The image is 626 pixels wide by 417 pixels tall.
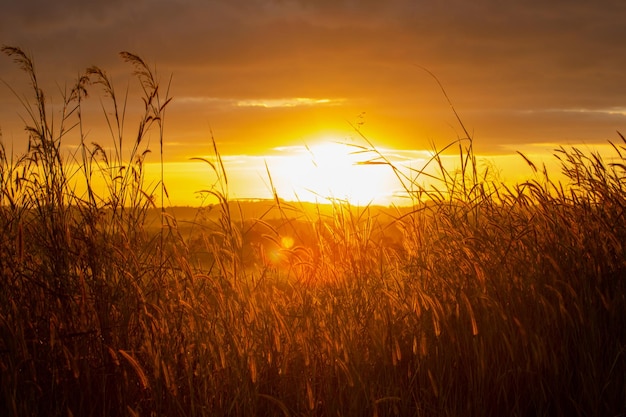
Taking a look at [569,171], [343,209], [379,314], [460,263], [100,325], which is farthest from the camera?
[569,171]

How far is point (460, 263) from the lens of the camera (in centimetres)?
382

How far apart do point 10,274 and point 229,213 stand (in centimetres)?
121

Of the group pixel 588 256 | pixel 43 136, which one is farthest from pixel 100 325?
pixel 588 256

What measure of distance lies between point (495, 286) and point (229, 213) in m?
1.55

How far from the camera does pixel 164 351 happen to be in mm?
3008

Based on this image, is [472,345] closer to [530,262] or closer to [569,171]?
[530,262]

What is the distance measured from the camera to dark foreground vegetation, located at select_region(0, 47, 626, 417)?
282cm

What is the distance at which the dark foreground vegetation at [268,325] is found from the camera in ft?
9.26

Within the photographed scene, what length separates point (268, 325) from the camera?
3.15 meters

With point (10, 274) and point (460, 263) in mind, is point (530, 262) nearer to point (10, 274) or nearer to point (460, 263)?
point (460, 263)

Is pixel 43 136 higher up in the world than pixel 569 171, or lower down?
Result: higher up

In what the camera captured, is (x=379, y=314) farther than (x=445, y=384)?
Yes

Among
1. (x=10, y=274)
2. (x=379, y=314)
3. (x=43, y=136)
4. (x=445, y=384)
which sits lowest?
(x=445, y=384)

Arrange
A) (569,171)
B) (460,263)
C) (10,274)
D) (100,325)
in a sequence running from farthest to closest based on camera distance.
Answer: (569,171)
(460,263)
(10,274)
(100,325)
